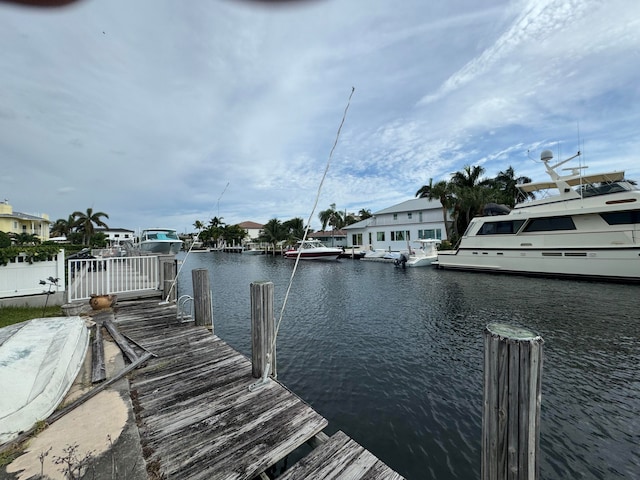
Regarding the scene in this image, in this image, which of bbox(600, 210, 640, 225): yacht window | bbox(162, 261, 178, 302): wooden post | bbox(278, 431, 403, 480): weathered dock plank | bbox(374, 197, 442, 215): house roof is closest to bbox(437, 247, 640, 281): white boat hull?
bbox(600, 210, 640, 225): yacht window

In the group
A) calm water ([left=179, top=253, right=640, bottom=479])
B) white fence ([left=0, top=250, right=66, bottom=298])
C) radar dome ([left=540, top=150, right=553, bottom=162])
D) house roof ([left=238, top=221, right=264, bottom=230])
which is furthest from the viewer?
house roof ([left=238, top=221, right=264, bottom=230])

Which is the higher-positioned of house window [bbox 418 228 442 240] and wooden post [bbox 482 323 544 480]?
house window [bbox 418 228 442 240]

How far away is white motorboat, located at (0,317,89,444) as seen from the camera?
2479 millimetres

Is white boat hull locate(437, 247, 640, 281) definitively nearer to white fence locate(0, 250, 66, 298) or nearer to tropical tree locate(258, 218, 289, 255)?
white fence locate(0, 250, 66, 298)

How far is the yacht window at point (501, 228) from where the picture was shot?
1794 centimetres

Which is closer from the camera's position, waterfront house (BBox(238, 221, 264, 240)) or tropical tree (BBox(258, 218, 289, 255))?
tropical tree (BBox(258, 218, 289, 255))

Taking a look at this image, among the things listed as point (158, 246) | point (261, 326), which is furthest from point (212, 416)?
point (158, 246)

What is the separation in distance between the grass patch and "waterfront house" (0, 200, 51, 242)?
130ft

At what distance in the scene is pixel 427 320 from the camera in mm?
8984

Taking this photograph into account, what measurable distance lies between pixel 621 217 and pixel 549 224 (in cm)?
303

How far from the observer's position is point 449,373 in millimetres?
5430

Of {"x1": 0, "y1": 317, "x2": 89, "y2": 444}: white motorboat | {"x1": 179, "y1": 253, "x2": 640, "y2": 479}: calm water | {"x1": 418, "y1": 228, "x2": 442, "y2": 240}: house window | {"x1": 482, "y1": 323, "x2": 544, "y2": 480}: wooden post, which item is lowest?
{"x1": 179, "y1": 253, "x2": 640, "y2": 479}: calm water

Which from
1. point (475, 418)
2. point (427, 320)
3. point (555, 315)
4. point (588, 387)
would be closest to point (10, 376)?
point (475, 418)

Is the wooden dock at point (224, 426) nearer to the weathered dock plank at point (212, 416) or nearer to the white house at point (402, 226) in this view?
the weathered dock plank at point (212, 416)
